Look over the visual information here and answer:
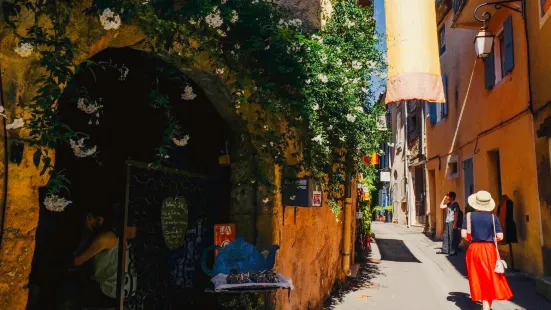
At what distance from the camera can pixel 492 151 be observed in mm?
11688

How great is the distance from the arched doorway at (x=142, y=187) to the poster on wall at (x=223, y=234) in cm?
28

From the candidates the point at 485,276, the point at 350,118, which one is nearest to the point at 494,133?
the point at 485,276

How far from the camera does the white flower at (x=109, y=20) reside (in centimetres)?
271

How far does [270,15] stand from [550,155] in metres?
6.18

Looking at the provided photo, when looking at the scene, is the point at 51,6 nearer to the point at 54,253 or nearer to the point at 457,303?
the point at 54,253

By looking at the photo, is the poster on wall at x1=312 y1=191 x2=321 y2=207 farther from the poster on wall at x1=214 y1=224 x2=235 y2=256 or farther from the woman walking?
the woman walking

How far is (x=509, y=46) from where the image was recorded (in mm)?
9938

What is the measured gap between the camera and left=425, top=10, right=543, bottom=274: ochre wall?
9.17m

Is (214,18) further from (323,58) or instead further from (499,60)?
(499,60)

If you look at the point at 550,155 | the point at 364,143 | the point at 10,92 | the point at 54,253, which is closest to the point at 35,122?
the point at 10,92

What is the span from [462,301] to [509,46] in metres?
5.49

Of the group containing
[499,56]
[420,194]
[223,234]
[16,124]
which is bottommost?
[223,234]

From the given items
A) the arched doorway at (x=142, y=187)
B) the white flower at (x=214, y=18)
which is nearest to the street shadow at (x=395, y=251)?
the arched doorway at (x=142, y=187)

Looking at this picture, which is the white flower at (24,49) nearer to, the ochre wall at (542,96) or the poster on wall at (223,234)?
the poster on wall at (223,234)
